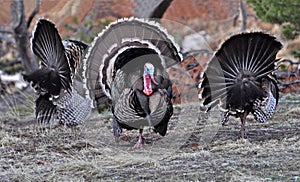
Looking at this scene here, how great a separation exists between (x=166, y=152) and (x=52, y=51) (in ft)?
5.92

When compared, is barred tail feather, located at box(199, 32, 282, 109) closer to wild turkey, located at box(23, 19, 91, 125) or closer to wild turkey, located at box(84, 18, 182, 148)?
wild turkey, located at box(84, 18, 182, 148)

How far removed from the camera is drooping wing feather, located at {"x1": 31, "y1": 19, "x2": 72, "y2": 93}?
6094 millimetres

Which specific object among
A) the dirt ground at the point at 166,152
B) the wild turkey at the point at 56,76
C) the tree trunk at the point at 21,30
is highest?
the tree trunk at the point at 21,30

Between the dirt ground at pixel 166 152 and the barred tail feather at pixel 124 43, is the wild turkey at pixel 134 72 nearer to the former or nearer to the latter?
the barred tail feather at pixel 124 43

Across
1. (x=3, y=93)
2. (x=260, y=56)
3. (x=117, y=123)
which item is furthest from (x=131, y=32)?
(x=3, y=93)

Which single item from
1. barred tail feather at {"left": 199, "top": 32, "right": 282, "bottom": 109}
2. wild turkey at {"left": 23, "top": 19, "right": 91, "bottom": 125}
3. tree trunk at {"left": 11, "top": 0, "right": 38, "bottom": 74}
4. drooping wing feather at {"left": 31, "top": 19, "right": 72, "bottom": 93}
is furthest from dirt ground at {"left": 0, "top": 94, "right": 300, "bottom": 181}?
tree trunk at {"left": 11, "top": 0, "right": 38, "bottom": 74}

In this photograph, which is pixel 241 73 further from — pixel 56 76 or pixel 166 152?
pixel 56 76

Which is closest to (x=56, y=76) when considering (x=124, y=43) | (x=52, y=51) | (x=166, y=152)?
(x=52, y=51)

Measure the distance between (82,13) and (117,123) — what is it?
11.2 metres

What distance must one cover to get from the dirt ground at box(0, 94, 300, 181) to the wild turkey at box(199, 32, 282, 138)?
353 mm

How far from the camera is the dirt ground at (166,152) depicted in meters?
4.28

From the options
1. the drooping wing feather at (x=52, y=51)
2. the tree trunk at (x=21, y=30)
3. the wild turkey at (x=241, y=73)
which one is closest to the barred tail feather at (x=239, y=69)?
the wild turkey at (x=241, y=73)

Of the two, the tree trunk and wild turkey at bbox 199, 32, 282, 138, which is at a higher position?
the tree trunk

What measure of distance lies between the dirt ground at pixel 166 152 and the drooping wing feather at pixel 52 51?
0.66 metres
